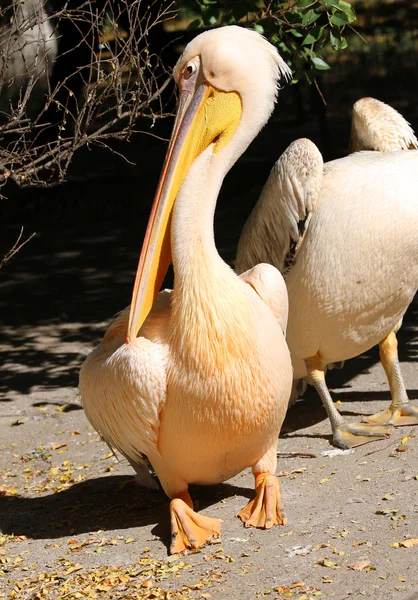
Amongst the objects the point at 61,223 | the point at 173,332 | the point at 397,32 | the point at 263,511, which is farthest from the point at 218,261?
the point at 397,32

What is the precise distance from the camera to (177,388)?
3.55 metres

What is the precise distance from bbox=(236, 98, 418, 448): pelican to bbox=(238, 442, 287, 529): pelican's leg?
76 cm

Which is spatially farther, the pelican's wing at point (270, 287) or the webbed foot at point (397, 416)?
the webbed foot at point (397, 416)

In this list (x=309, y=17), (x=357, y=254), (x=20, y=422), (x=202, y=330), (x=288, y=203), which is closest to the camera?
(x=202, y=330)

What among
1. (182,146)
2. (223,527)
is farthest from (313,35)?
(223,527)

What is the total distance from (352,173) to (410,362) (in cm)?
182

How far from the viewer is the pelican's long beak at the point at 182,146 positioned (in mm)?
3674

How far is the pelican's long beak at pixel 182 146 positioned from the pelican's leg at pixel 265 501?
0.83 meters

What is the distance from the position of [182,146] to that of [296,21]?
6.15 feet

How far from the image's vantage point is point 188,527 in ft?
12.0

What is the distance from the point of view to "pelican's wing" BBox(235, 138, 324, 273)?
449 centimetres

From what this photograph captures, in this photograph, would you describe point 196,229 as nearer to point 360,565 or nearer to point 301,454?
point 360,565

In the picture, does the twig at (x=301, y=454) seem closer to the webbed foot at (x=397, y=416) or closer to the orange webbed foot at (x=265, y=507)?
the webbed foot at (x=397, y=416)

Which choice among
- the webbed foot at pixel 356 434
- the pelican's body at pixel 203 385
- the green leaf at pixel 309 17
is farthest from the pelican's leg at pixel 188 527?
the green leaf at pixel 309 17
